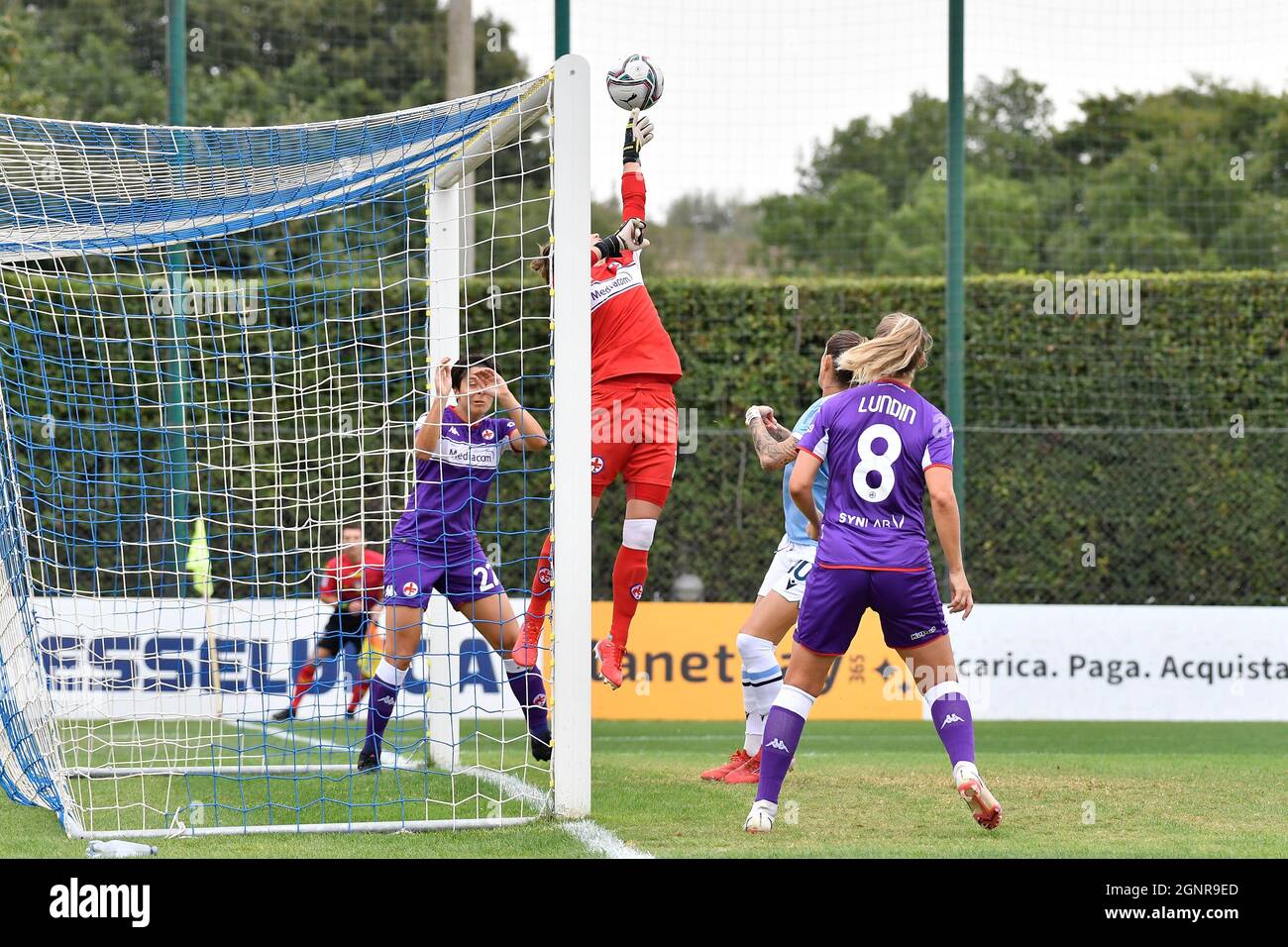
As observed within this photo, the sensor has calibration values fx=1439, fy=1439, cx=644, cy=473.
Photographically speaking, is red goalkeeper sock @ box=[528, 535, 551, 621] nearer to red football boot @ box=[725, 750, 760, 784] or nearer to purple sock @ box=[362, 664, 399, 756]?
purple sock @ box=[362, 664, 399, 756]

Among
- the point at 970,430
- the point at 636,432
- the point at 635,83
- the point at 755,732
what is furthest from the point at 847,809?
the point at 970,430

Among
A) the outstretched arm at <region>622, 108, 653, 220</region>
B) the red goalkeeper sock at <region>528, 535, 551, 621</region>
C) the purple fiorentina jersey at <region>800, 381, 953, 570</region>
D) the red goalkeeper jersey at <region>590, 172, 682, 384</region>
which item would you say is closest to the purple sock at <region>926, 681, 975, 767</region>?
the purple fiorentina jersey at <region>800, 381, 953, 570</region>

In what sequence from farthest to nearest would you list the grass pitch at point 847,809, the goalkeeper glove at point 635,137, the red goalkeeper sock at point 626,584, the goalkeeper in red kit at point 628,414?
the red goalkeeper sock at point 626,584, the goalkeeper in red kit at point 628,414, the goalkeeper glove at point 635,137, the grass pitch at point 847,809

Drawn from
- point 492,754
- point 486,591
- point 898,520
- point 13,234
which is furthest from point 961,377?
point 13,234

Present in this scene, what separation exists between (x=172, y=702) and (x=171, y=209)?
5831 millimetres

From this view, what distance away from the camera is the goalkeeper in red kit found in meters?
7.21

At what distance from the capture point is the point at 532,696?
7637 mm

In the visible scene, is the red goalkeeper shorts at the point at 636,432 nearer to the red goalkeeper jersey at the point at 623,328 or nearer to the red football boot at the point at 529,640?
the red goalkeeper jersey at the point at 623,328

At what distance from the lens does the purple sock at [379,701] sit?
293 inches

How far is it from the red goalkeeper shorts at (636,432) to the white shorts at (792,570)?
0.75 metres

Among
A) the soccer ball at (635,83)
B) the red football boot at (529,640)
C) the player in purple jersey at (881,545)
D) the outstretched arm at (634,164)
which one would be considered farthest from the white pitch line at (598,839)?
the soccer ball at (635,83)

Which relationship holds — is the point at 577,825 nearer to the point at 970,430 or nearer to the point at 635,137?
the point at 635,137

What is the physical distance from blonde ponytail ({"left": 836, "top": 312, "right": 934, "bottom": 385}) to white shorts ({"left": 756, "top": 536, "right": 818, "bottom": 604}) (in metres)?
1.69

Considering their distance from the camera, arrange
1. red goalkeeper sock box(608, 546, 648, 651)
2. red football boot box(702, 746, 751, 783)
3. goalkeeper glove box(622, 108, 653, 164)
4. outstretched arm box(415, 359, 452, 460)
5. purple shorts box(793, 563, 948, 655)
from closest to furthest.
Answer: purple shorts box(793, 563, 948, 655) → goalkeeper glove box(622, 108, 653, 164) → outstretched arm box(415, 359, 452, 460) → red goalkeeper sock box(608, 546, 648, 651) → red football boot box(702, 746, 751, 783)
